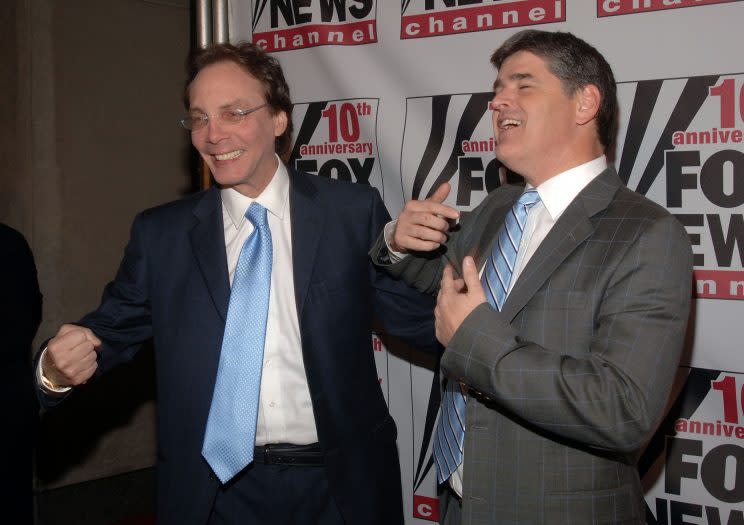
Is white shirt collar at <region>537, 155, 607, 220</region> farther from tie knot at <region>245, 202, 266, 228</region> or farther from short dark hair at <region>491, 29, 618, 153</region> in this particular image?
tie knot at <region>245, 202, 266, 228</region>

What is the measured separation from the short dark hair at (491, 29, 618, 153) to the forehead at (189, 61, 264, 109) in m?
0.74

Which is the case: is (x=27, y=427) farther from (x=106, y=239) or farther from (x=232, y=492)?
(x=106, y=239)

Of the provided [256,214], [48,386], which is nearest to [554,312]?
[256,214]

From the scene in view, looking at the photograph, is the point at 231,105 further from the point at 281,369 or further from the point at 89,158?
the point at 89,158

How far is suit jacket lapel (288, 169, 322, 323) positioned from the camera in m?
2.02

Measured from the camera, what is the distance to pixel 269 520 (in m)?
1.97

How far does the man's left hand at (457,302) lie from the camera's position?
1592mm

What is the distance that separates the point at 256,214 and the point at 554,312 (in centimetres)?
85

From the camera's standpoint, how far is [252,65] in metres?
2.18

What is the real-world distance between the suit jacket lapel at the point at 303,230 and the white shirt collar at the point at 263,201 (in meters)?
0.03

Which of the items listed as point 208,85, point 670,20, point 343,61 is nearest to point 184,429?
point 208,85

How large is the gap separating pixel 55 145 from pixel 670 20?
9.94ft

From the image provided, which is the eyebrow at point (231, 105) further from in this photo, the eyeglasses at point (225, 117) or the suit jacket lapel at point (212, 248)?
the suit jacket lapel at point (212, 248)

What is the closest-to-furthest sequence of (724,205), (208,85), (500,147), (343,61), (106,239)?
(500,147)
(208,85)
(724,205)
(343,61)
(106,239)
